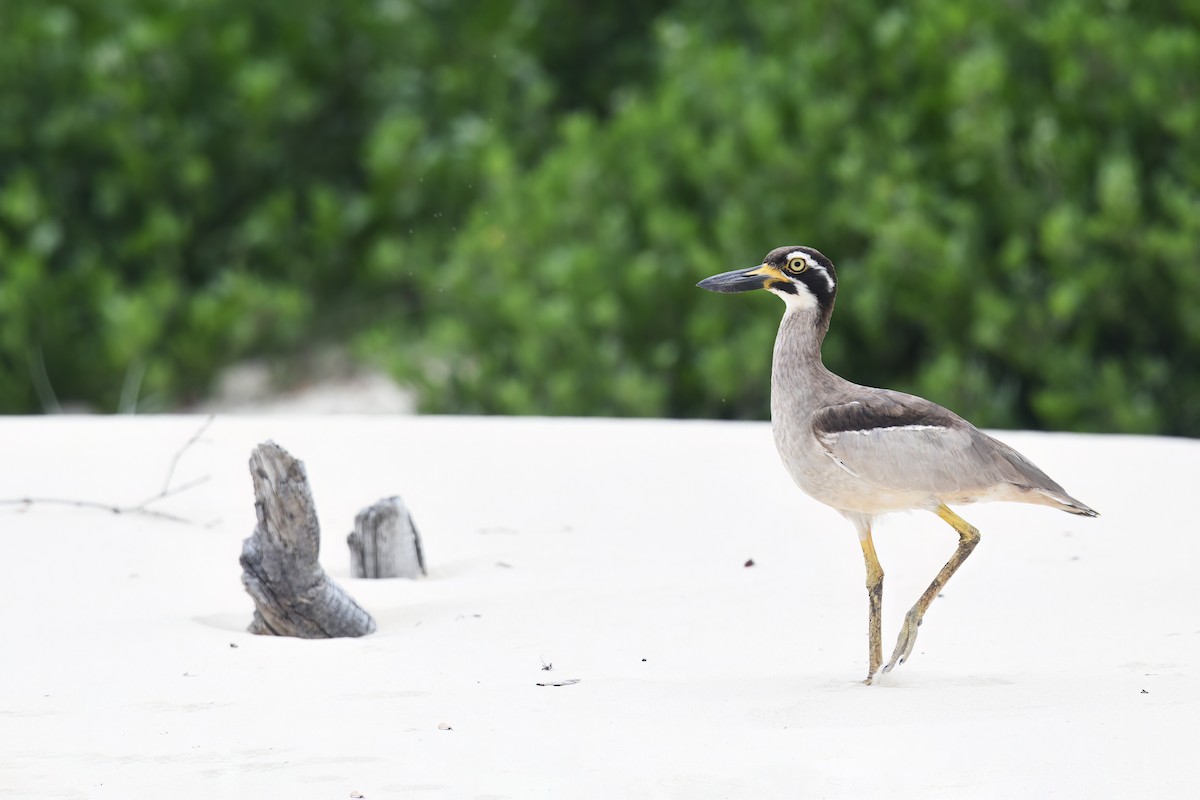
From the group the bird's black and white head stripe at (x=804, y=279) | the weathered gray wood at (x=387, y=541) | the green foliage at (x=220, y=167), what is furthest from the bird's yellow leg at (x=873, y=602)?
the green foliage at (x=220, y=167)

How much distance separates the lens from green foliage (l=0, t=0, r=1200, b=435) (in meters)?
9.02

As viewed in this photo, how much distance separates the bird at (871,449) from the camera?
4047mm

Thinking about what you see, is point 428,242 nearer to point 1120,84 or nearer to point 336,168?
point 336,168

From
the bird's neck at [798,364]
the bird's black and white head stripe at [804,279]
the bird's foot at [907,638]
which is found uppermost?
the bird's black and white head stripe at [804,279]

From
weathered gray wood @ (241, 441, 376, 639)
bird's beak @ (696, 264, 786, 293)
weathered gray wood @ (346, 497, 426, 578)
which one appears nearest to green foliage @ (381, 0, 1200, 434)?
weathered gray wood @ (346, 497, 426, 578)

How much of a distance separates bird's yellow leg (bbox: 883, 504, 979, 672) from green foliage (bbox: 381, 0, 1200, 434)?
4.72 m

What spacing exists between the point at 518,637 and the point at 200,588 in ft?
3.81

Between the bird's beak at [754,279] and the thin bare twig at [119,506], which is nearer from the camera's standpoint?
the bird's beak at [754,279]

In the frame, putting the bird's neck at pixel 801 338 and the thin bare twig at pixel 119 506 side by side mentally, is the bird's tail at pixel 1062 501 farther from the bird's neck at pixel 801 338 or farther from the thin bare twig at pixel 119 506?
the thin bare twig at pixel 119 506

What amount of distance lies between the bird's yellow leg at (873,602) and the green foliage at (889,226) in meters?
4.81

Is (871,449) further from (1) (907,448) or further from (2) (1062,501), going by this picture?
(2) (1062,501)

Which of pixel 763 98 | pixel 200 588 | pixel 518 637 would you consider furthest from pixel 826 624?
pixel 763 98

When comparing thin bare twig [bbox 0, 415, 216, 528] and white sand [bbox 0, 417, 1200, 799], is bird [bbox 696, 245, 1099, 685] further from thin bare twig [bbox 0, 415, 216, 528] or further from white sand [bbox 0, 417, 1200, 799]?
thin bare twig [bbox 0, 415, 216, 528]

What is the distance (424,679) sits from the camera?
4258 millimetres
